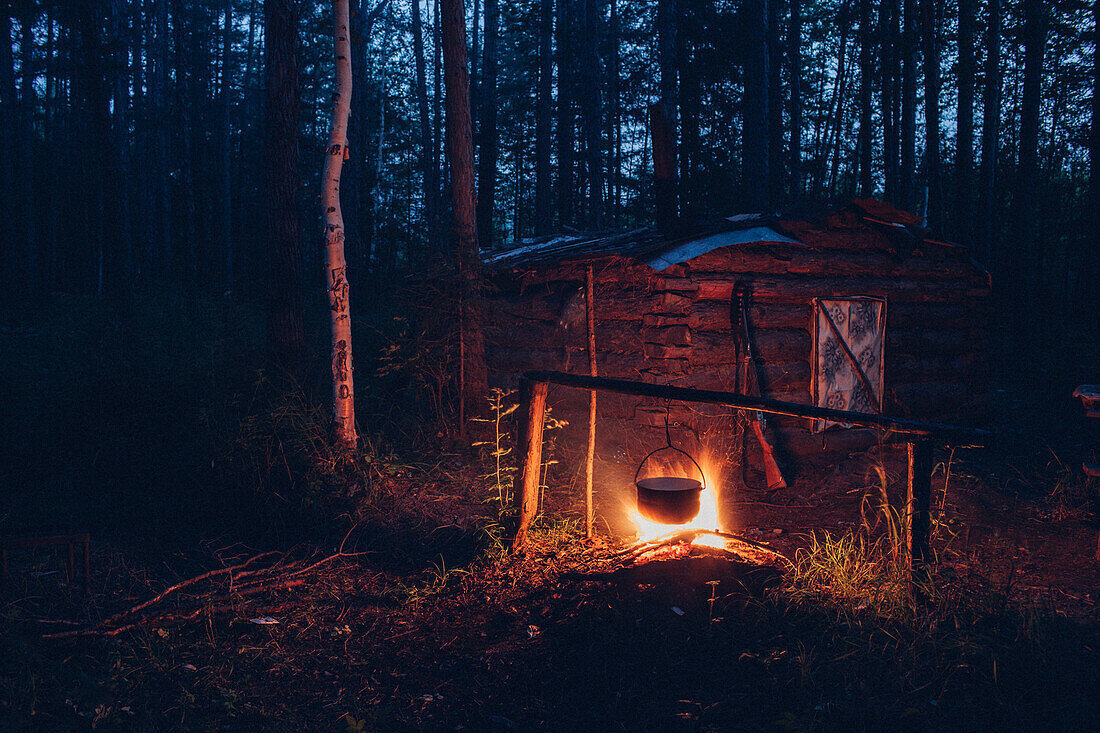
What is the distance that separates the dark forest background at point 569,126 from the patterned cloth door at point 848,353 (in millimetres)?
5174

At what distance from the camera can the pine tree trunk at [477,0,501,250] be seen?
72.1ft

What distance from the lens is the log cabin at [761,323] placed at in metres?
8.10

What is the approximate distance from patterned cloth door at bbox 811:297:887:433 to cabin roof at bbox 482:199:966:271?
2.97ft

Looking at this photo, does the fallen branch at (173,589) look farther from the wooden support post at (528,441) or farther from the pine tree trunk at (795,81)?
the pine tree trunk at (795,81)

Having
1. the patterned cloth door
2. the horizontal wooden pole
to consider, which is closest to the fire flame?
the horizontal wooden pole

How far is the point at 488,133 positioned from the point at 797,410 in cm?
2071

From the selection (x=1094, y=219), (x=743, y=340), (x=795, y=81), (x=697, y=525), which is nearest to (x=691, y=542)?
(x=697, y=525)

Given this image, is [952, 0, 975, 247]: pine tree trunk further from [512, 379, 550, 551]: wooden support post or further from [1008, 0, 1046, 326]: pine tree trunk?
[512, 379, 550, 551]: wooden support post

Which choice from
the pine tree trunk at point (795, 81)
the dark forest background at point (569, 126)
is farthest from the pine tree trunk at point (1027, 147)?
the pine tree trunk at point (795, 81)

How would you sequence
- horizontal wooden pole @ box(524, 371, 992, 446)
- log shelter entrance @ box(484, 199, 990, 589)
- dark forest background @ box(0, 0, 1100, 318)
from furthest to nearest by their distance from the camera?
dark forest background @ box(0, 0, 1100, 318) < log shelter entrance @ box(484, 199, 990, 589) < horizontal wooden pole @ box(524, 371, 992, 446)

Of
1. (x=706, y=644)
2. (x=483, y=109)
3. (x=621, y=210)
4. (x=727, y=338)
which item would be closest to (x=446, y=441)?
(x=727, y=338)

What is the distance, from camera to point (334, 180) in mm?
6988

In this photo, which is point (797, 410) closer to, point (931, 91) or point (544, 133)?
point (931, 91)

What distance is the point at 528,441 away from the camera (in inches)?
211
